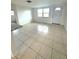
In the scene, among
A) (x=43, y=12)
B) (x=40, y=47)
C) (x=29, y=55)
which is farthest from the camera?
(x=43, y=12)

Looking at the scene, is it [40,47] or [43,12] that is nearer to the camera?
[40,47]

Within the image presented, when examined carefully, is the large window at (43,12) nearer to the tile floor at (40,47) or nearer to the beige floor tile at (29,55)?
the tile floor at (40,47)

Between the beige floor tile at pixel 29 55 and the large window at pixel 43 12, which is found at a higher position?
the large window at pixel 43 12

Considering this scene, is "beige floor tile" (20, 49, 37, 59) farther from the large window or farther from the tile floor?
the large window

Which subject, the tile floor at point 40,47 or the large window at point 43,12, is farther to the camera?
the large window at point 43,12

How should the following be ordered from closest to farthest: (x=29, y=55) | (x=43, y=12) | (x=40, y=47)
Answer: (x=29, y=55) < (x=40, y=47) < (x=43, y=12)

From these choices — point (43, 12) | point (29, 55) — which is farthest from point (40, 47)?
point (43, 12)

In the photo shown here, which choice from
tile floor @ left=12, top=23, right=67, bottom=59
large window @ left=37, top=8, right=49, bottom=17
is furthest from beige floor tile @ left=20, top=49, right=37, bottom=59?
large window @ left=37, top=8, right=49, bottom=17

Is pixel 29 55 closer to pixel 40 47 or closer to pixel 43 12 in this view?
pixel 40 47

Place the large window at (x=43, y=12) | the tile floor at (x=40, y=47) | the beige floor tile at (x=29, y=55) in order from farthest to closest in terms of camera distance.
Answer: the large window at (x=43, y=12) < the tile floor at (x=40, y=47) < the beige floor tile at (x=29, y=55)

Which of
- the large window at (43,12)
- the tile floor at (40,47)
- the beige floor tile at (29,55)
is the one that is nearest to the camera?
the beige floor tile at (29,55)

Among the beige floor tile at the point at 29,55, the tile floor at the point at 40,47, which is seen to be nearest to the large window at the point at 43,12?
the tile floor at the point at 40,47
